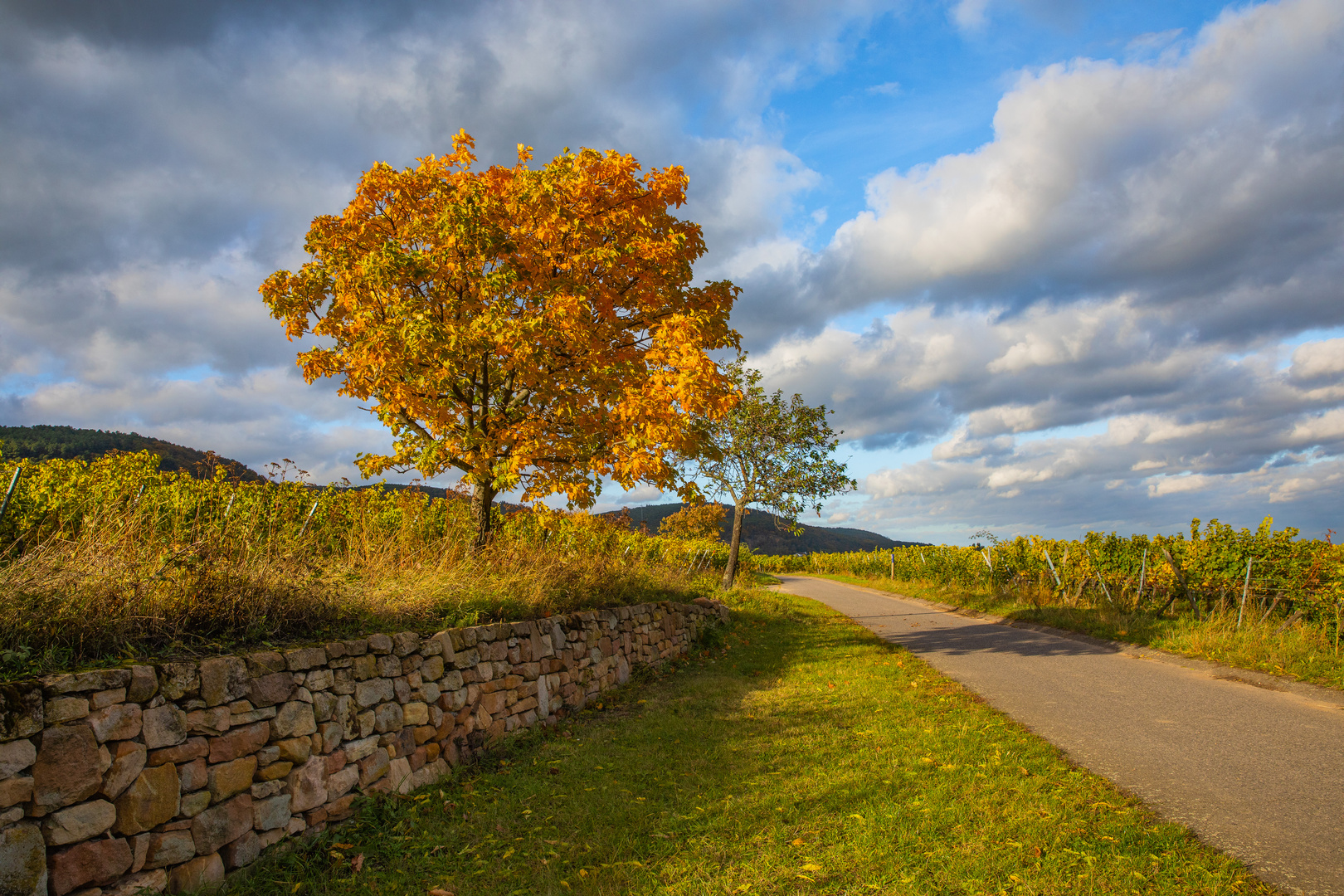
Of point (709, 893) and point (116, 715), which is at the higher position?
point (116, 715)

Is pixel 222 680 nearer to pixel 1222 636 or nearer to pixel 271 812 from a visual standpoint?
pixel 271 812

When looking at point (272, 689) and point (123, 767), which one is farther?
point (272, 689)

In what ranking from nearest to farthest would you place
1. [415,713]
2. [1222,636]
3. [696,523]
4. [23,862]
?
[23,862] < [415,713] < [1222,636] < [696,523]

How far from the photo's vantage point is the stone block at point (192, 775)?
→ 371cm

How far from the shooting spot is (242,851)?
3.95 m

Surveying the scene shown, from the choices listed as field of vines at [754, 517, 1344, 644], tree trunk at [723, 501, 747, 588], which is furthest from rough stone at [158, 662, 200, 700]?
tree trunk at [723, 501, 747, 588]

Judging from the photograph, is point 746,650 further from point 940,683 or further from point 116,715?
point 116,715

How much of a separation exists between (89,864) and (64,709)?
77 cm

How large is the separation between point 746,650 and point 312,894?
8.84m

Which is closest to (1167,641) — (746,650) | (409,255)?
(746,650)

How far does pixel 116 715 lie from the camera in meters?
3.45

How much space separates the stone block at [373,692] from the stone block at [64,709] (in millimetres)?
1769

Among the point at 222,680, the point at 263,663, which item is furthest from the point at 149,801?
the point at 263,663

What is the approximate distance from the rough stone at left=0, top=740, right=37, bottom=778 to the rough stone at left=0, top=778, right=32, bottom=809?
3cm
